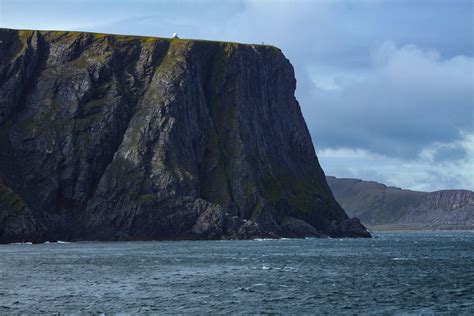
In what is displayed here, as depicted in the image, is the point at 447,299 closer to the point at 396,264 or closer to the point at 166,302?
the point at 166,302

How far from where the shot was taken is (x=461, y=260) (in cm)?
11962

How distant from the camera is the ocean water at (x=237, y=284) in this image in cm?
6527

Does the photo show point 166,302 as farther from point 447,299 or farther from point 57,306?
point 447,299

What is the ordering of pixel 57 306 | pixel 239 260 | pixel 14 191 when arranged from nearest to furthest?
pixel 57 306
pixel 239 260
pixel 14 191

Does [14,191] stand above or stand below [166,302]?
above

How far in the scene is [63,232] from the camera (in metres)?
198

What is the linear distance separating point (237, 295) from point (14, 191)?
135 meters

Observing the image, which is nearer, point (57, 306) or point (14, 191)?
point (57, 306)

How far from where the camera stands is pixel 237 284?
8244 centimetres

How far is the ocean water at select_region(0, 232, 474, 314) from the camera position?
65.3m

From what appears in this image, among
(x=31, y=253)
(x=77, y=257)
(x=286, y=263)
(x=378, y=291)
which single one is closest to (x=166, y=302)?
(x=378, y=291)

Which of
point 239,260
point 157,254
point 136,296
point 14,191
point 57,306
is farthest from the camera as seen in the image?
point 14,191

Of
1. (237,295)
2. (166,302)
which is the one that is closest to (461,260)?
(237,295)

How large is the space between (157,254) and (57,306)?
223 feet
